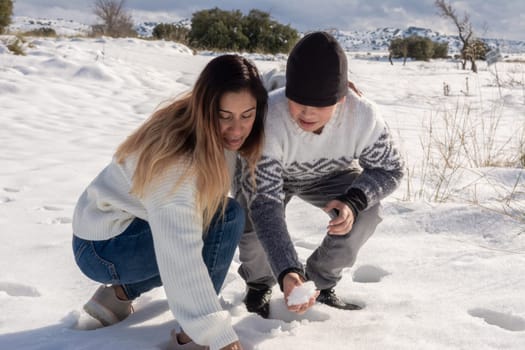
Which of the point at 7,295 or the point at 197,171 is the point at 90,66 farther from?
the point at 197,171

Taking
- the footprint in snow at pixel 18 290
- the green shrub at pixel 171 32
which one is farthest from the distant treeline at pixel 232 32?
the footprint in snow at pixel 18 290

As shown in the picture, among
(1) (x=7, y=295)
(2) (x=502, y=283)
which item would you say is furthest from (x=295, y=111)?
(1) (x=7, y=295)

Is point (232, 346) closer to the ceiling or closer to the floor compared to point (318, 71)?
closer to the floor

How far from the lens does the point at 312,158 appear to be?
183 cm

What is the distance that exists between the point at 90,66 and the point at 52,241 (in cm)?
558

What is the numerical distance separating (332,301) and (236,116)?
74cm

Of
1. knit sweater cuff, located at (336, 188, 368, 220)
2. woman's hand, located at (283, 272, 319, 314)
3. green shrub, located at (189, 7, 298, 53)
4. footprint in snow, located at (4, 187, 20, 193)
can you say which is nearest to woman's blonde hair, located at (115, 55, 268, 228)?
woman's hand, located at (283, 272, 319, 314)

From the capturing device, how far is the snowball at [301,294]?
1.41m

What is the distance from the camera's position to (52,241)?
2.30 m

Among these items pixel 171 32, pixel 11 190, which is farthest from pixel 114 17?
pixel 11 190

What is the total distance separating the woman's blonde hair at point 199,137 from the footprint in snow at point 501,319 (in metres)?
0.89

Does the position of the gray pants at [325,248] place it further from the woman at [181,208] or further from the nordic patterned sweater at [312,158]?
the woman at [181,208]

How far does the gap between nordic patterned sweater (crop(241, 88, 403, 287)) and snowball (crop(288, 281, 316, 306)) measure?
144 millimetres

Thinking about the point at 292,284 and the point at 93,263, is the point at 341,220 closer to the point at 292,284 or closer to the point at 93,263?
the point at 292,284
